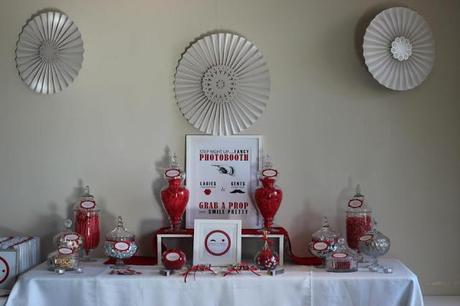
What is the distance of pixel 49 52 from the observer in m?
3.23

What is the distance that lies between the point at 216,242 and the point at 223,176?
0.39 m

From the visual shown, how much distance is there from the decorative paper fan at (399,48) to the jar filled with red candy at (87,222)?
1569 mm

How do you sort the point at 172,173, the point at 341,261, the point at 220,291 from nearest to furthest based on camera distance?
the point at 220,291 → the point at 341,261 → the point at 172,173

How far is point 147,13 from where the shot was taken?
10.6 ft

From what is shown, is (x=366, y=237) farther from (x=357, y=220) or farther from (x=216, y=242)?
(x=216, y=242)

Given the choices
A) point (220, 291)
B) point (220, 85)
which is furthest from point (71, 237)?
point (220, 85)

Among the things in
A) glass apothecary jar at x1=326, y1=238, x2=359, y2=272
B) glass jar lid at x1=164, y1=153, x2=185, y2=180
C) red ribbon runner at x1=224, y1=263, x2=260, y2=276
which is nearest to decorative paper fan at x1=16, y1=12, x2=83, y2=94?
glass jar lid at x1=164, y1=153, x2=185, y2=180

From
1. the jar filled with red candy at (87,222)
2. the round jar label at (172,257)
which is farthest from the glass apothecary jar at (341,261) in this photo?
the jar filled with red candy at (87,222)

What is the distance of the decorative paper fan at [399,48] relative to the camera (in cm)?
314

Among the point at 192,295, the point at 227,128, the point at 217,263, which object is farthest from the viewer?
the point at 227,128

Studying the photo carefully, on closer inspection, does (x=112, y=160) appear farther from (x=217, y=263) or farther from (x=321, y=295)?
(x=321, y=295)

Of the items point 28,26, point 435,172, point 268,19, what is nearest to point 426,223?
point 435,172

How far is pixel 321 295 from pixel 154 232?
0.95 meters

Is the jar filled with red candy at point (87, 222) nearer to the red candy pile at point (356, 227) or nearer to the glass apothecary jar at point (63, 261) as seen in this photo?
the glass apothecary jar at point (63, 261)
